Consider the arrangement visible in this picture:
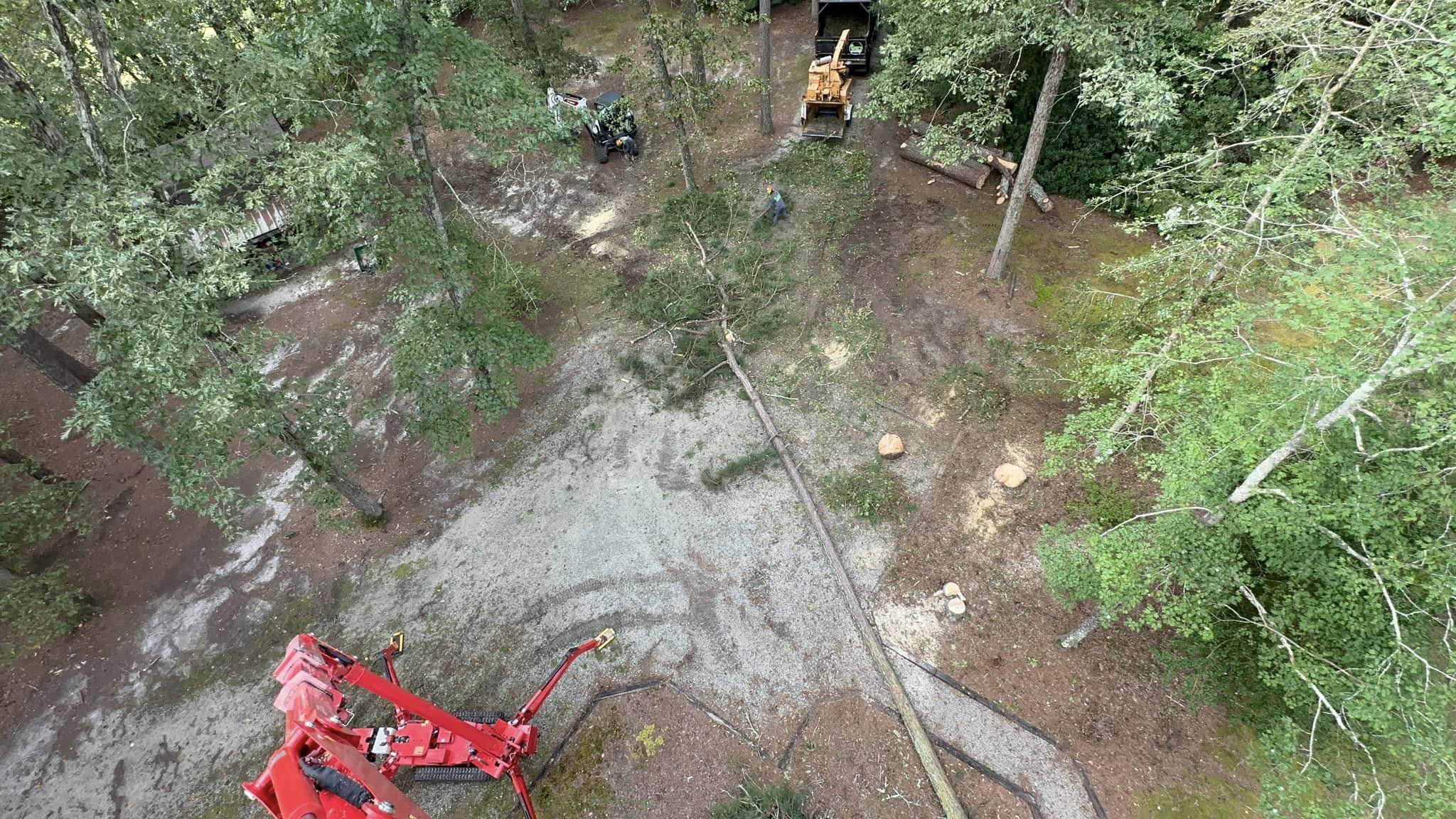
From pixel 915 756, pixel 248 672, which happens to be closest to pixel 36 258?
pixel 248 672

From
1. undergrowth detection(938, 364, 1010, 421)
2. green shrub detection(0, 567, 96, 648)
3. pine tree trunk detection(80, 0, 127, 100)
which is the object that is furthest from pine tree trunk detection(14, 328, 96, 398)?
undergrowth detection(938, 364, 1010, 421)

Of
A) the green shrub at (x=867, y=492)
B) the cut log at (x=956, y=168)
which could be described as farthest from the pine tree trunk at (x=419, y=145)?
the cut log at (x=956, y=168)

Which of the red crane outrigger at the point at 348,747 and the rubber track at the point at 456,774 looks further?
the rubber track at the point at 456,774

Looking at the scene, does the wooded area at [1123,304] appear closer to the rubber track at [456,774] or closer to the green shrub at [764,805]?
the green shrub at [764,805]

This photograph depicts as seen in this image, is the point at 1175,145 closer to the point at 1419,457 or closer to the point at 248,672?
the point at 1419,457

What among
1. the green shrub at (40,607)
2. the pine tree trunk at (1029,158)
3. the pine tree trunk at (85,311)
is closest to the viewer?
the pine tree trunk at (85,311)

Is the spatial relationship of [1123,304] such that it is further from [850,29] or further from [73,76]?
[73,76]

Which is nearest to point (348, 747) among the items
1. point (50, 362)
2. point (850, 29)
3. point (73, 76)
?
point (73, 76)
